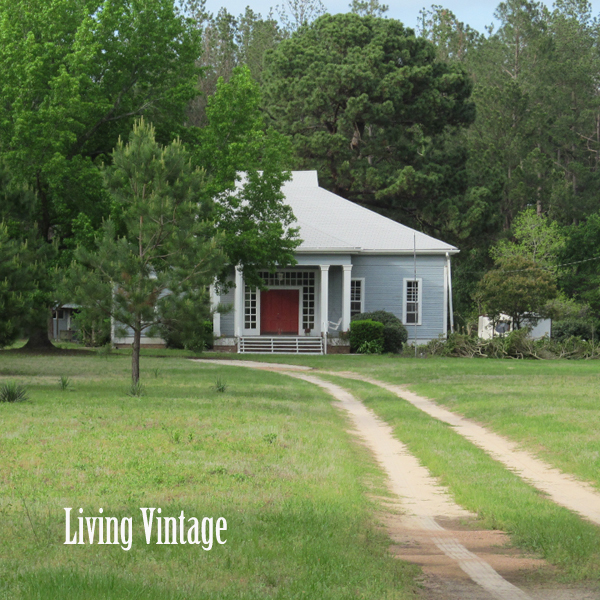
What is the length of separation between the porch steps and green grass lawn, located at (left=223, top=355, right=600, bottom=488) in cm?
322

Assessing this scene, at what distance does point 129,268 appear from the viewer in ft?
62.4

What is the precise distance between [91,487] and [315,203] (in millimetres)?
35457

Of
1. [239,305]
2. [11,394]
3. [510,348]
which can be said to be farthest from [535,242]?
[11,394]

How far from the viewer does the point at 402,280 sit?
40.1 metres

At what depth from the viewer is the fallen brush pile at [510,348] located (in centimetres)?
3612

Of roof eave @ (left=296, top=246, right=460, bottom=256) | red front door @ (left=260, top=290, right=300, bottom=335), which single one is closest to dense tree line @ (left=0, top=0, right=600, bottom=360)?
roof eave @ (left=296, top=246, right=460, bottom=256)

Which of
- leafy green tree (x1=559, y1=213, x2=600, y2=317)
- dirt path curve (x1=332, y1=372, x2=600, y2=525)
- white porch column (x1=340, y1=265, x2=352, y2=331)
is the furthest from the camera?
leafy green tree (x1=559, y1=213, x2=600, y2=317)

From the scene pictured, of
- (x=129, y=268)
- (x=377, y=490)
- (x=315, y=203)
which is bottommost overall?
(x=377, y=490)

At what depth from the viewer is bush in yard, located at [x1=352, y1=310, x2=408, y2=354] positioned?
37562 millimetres

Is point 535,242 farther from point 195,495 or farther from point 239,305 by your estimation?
point 195,495

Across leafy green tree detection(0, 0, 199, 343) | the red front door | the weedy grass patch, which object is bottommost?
the weedy grass patch

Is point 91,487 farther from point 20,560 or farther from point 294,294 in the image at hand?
point 294,294

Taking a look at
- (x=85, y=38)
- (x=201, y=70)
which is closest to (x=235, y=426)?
(x=85, y=38)

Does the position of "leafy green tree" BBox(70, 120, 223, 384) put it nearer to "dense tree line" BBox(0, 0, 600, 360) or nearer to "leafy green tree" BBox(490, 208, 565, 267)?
"dense tree line" BBox(0, 0, 600, 360)
